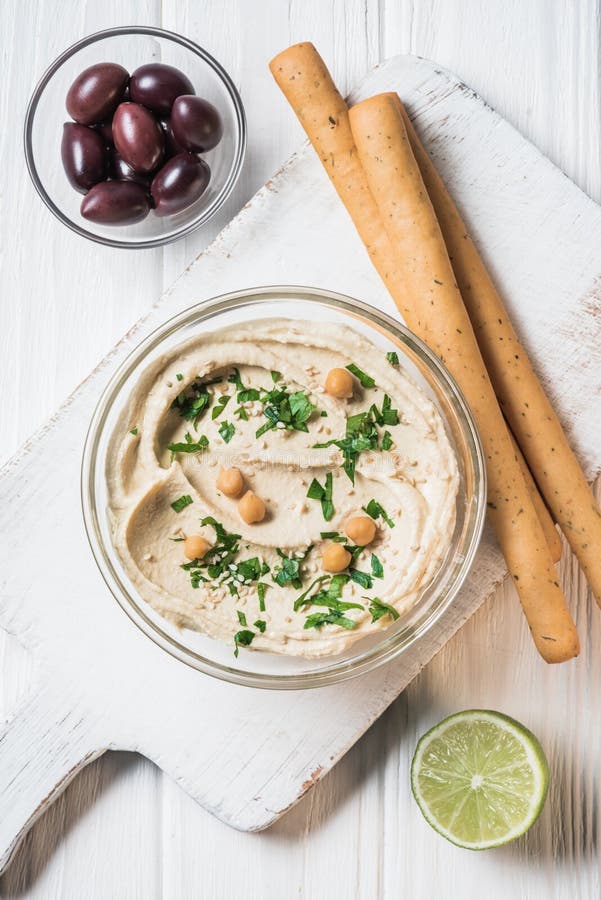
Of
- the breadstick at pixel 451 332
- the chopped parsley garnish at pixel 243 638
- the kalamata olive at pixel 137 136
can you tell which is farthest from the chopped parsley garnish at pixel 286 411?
the kalamata olive at pixel 137 136

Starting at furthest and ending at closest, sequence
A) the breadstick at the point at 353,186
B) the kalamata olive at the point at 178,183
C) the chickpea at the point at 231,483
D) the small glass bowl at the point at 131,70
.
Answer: the small glass bowl at the point at 131,70 → the kalamata olive at the point at 178,183 → the breadstick at the point at 353,186 → the chickpea at the point at 231,483

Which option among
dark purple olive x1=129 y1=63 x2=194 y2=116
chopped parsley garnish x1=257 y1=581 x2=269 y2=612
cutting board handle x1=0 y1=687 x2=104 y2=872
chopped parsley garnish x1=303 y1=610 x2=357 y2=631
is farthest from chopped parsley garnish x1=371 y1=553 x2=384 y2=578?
dark purple olive x1=129 y1=63 x2=194 y2=116

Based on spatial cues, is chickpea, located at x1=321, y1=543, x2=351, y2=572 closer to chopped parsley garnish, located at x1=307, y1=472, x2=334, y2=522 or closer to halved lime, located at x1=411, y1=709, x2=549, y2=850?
chopped parsley garnish, located at x1=307, y1=472, x2=334, y2=522

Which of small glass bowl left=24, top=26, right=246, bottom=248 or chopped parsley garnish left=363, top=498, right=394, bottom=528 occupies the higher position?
small glass bowl left=24, top=26, right=246, bottom=248

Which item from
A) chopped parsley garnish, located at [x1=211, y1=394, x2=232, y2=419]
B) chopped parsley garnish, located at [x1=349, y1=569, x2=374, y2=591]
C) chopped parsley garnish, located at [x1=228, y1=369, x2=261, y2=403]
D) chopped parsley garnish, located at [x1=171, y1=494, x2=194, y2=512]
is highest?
chopped parsley garnish, located at [x1=228, y1=369, x2=261, y2=403]

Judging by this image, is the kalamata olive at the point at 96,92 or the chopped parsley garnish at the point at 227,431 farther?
the kalamata olive at the point at 96,92

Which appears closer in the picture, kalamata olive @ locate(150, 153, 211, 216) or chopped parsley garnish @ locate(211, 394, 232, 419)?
chopped parsley garnish @ locate(211, 394, 232, 419)

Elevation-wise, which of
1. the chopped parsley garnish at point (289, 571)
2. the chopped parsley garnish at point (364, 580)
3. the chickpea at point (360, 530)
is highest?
the chickpea at point (360, 530)

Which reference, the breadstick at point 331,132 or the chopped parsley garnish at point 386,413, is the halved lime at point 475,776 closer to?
the chopped parsley garnish at point 386,413

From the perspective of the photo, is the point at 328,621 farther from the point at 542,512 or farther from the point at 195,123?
the point at 195,123
